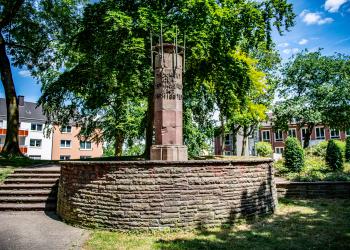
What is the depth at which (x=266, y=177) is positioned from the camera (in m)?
8.43

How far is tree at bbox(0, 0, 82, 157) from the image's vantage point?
16862 mm

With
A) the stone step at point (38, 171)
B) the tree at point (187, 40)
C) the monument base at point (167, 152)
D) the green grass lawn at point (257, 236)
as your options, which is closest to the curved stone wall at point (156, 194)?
the green grass lawn at point (257, 236)

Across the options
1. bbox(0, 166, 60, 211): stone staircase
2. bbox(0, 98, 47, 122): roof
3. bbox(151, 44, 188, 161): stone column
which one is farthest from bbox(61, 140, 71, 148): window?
bbox(151, 44, 188, 161): stone column

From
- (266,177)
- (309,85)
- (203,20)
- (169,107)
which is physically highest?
(309,85)

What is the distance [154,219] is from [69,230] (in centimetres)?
218

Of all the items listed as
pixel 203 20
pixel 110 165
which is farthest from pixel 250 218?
pixel 203 20

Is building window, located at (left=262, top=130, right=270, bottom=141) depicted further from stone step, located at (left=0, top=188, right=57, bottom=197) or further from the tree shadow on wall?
stone step, located at (left=0, top=188, right=57, bottom=197)

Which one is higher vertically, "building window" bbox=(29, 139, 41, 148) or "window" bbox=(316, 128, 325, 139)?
"window" bbox=(316, 128, 325, 139)

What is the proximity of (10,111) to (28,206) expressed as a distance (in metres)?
10.4

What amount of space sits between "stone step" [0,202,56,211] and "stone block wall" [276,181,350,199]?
865 centimetres

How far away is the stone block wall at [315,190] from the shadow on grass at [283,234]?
2.26 m

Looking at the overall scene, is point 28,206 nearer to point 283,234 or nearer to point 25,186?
point 25,186

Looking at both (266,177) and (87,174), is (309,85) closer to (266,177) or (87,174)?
(266,177)

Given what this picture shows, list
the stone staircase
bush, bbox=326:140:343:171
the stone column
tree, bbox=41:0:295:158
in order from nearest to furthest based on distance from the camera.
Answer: the stone staircase → the stone column → tree, bbox=41:0:295:158 → bush, bbox=326:140:343:171
